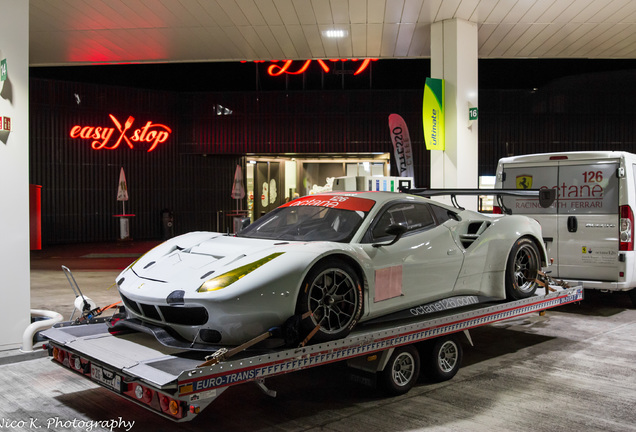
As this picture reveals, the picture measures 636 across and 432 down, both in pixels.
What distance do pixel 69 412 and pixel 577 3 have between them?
9.28 meters

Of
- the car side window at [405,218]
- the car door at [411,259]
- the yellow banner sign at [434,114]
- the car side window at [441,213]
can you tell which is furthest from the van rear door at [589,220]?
the car side window at [405,218]

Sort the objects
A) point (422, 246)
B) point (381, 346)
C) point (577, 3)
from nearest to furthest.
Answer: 1. point (381, 346)
2. point (422, 246)
3. point (577, 3)

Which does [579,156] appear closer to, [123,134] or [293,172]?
[293,172]

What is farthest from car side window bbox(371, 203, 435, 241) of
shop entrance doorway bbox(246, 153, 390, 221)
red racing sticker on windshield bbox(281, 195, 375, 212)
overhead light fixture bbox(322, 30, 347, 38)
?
shop entrance doorway bbox(246, 153, 390, 221)

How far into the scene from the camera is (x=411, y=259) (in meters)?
4.93

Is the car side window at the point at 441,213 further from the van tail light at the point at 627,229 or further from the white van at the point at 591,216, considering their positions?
the van tail light at the point at 627,229

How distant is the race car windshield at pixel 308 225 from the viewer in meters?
4.82

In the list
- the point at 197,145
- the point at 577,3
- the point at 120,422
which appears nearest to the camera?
the point at 120,422

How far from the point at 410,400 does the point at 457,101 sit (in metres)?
6.77

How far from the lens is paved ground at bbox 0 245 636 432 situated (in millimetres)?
4121

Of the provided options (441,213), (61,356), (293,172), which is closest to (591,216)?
(441,213)

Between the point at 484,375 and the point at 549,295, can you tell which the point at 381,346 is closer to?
the point at 484,375

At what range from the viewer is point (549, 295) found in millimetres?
6164

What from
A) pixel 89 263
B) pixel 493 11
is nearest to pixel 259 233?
pixel 493 11
